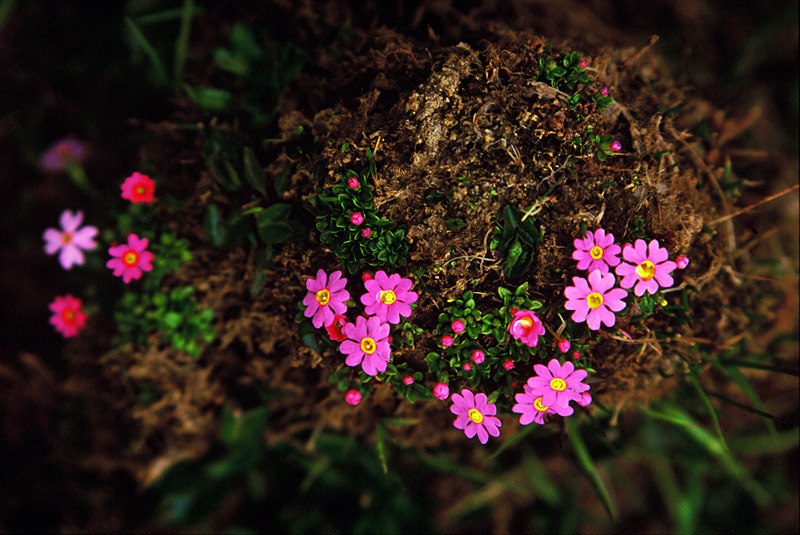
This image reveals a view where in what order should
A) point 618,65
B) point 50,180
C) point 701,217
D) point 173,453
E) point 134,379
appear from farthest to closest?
point 50,180 < point 173,453 < point 134,379 < point 618,65 < point 701,217

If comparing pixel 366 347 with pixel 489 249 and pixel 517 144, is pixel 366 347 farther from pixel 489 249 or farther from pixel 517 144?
pixel 517 144

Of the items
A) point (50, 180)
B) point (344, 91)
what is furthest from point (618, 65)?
point (50, 180)

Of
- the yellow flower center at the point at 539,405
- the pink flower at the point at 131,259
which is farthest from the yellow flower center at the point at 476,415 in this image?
the pink flower at the point at 131,259

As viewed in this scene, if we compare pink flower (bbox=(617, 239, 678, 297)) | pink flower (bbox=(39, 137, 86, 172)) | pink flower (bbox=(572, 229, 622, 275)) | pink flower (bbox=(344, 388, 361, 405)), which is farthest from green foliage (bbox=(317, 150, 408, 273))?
pink flower (bbox=(39, 137, 86, 172))

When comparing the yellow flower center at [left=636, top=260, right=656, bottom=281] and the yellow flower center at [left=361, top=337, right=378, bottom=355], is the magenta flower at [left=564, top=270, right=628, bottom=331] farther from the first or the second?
the yellow flower center at [left=361, top=337, right=378, bottom=355]

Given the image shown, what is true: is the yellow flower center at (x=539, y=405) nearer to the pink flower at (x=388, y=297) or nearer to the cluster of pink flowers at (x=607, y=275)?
the cluster of pink flowers at (x=607, y=275)
